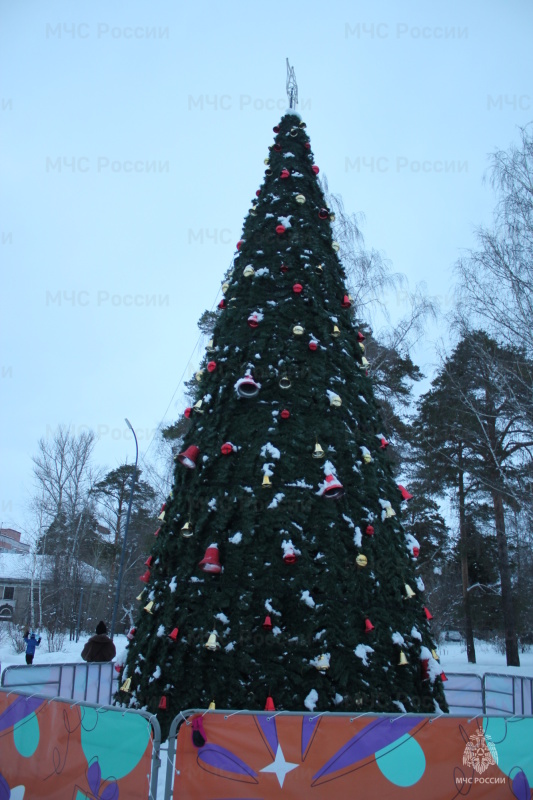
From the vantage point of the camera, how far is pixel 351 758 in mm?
2957

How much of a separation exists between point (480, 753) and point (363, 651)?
1.26 metres

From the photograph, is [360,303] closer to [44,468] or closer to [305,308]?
[305,308]

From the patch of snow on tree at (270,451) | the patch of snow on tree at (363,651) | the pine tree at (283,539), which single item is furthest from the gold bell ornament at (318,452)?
the patch of snow on tree at (363,651)

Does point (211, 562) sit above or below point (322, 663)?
above

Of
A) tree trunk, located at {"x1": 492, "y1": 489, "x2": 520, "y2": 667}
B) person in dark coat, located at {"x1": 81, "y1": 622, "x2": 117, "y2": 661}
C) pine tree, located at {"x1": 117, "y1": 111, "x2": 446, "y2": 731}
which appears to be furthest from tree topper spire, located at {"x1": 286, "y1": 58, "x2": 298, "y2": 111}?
tree trunk, located at {"x1": 492, "y1": 489, "x2": 520, "y2": 667}

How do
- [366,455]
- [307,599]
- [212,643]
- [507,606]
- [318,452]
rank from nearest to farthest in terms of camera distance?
[212,643]
[307,599]
[318,452]
[366,455]
[507,606]

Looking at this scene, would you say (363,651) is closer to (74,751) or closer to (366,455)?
(366,455)

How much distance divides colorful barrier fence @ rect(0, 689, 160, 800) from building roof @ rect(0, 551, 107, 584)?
27.1m

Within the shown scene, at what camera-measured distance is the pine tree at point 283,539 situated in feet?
13.6

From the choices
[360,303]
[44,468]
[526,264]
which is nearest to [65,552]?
[44,468]

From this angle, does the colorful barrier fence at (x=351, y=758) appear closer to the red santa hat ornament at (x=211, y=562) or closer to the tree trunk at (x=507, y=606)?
the red santa hat ornament at (x=211, y=562)

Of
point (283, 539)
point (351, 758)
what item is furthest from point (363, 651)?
point (351, 758)

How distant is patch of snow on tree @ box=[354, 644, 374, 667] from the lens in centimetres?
414

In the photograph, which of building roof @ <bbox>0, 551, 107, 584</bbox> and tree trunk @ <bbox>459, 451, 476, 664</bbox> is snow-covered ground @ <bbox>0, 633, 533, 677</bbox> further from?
building roof @ <bbox>0, 551, 107, 584</bbox>
